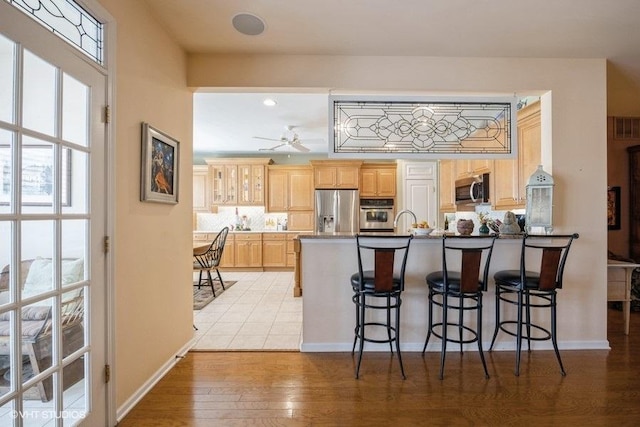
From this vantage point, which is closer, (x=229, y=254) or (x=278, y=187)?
(x=229, y=254)

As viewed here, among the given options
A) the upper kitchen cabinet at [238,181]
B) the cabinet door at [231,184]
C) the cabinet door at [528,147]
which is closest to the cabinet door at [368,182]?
the upper kitchen cabinet at [238,181]

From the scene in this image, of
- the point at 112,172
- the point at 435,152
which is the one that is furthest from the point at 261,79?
the point at 435,152

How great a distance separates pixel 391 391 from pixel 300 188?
4913 mm

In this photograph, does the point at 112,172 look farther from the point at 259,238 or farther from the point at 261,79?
the point at 259,238

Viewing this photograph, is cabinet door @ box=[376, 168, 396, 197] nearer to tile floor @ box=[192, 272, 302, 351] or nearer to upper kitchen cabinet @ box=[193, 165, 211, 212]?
tile floor @ box=[192, 272, 302, 351]

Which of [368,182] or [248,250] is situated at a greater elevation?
[368,182]

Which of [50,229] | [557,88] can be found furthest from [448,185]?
[50,229]

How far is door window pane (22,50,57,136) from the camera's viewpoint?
1.25m

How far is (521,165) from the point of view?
3.11 metres

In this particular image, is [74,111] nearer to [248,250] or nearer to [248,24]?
[248,24]

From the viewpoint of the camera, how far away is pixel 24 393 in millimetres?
1252

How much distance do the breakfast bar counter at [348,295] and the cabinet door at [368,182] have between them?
12.1 feet

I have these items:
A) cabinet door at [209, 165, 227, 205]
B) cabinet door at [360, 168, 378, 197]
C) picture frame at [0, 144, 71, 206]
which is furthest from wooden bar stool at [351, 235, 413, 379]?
cabinet door at [209, 165, 227, 205]

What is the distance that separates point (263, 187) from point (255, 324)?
3.73m
